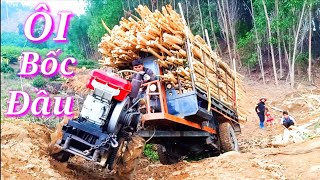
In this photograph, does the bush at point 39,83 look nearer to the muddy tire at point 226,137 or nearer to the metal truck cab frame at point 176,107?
the muddy tire at point 226,137

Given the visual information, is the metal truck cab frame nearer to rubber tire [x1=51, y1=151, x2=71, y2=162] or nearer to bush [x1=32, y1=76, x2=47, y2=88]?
rubber tire [x1=51, y1=151, x2=71, y2=162]

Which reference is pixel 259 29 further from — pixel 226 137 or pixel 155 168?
pixel 155 168

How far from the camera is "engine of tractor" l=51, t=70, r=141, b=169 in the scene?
197 inches

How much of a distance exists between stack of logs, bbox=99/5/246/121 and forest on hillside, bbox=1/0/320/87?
12.4 metres

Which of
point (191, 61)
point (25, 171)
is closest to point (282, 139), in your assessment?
point (191, 61)

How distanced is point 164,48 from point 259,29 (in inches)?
696

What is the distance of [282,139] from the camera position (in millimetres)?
9531

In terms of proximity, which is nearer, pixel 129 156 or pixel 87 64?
pixel 129 156

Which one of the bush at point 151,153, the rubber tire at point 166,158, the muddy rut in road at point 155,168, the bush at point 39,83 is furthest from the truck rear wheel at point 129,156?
the bush at point 39,83

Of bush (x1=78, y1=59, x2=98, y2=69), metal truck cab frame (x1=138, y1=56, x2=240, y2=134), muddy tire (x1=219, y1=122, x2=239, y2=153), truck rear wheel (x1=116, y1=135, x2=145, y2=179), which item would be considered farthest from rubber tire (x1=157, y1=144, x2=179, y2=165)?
bush (x1=78, y1=59, x2=98, y2=69)

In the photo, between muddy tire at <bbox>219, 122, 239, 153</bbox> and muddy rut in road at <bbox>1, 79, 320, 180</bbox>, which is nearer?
muddy rut in road at <bbox>1, 79, 320, 180</bbox>

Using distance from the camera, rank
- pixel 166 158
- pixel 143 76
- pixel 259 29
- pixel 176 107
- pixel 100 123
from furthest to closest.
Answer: pixel 259 29 → pixel 166 158 → pixel 176 107 → pixel 143 76 → pixel 100 123

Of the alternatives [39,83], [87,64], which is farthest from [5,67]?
[87,64]

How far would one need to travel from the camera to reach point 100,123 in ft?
16.8
